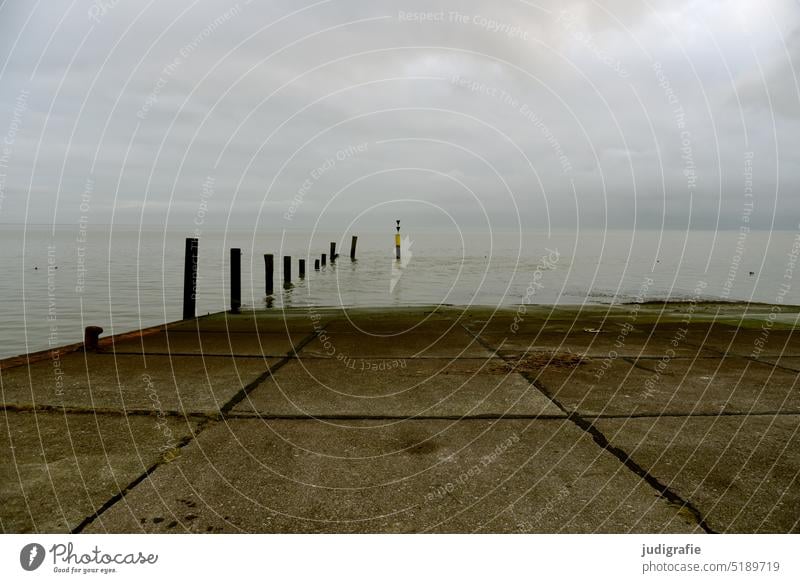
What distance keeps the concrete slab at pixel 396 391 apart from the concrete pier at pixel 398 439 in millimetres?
25

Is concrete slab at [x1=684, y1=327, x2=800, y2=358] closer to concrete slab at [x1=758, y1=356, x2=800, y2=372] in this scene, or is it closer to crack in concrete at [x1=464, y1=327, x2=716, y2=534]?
concrete slab at [x1=758, y1=356, x2=800, y2=372]

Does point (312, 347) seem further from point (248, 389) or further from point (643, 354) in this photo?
point (643, 354)

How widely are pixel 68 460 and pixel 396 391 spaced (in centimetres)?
231

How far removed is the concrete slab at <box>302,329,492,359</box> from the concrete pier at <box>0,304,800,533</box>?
8 centimetres

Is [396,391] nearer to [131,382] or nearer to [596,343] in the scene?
[131,382]

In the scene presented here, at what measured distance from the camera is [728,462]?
3.00m

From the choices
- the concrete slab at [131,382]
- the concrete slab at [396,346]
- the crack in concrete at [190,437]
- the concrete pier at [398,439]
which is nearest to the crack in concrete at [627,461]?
the concrete pier at [398,439]

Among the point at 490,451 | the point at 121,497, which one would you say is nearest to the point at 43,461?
the point at 121,497

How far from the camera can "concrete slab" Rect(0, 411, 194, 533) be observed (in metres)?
2.38

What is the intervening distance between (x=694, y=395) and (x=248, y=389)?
3.60 m

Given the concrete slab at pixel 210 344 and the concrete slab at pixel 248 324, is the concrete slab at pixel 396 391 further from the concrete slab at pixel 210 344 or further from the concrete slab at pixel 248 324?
the concrete slab at pixel 248 324

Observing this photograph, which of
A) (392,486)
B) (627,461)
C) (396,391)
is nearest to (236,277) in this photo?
(396,391)

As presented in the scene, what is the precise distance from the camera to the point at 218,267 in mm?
34906

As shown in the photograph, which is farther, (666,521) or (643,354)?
(643,354)
